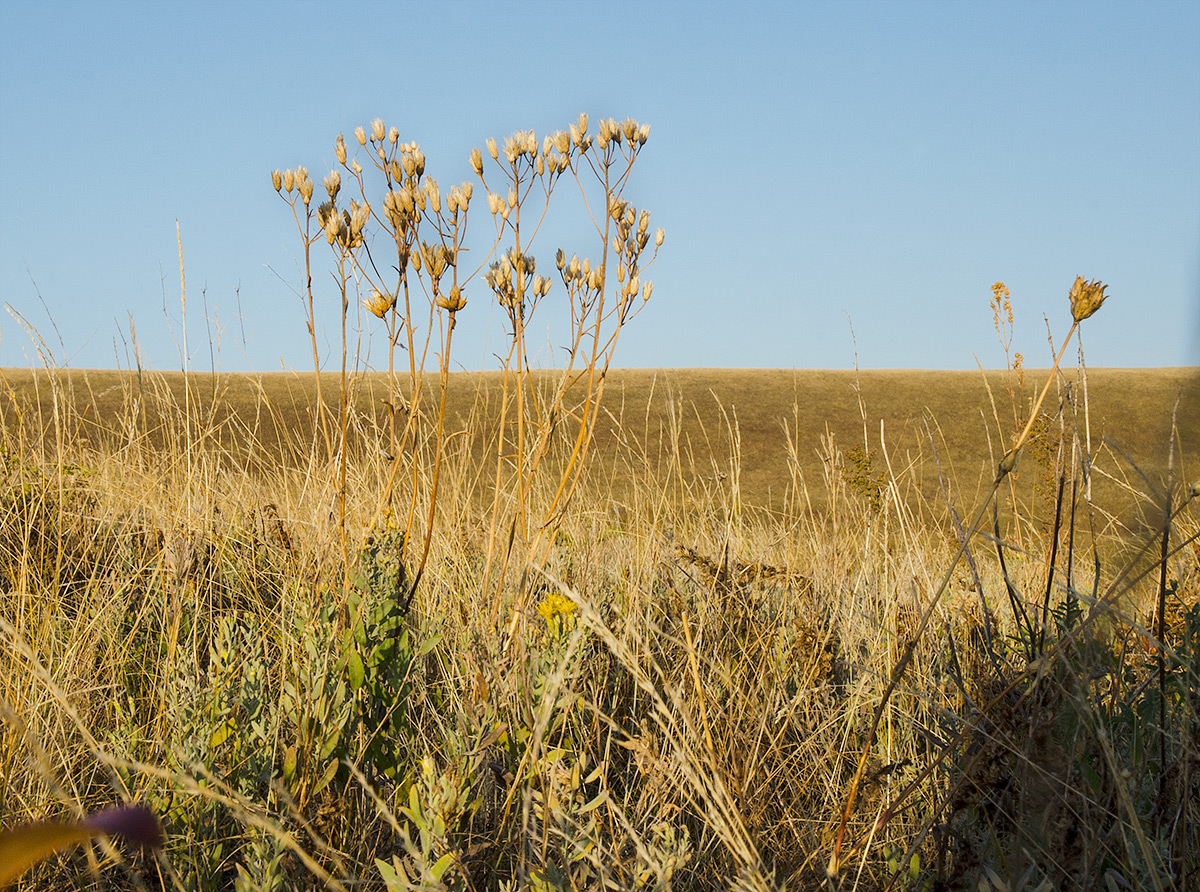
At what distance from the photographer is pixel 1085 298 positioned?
41.5 inches

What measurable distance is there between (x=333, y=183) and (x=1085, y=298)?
1.29m

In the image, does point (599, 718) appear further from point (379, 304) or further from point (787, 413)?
point (787, 413)

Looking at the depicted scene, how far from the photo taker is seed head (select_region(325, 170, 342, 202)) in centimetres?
161

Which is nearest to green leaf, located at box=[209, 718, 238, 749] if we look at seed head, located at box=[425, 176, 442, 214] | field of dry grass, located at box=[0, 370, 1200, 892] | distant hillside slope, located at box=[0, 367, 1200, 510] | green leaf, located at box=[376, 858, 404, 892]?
field of dry grass, located at box=[0, 370, 1200, 892]

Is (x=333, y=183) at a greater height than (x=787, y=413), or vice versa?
(x=333, y=183)

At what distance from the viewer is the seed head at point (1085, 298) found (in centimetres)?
104

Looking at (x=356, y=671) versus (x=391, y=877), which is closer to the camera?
(x=391, y=877)

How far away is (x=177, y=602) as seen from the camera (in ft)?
4.92

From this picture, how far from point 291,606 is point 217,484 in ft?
5.66


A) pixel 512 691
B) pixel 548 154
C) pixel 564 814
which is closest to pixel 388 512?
pixel 512 691

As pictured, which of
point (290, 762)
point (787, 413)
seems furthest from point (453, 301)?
point (787, 413)

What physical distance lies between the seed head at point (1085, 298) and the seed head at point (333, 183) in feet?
4.19

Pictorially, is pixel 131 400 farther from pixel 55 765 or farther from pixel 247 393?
→ pixel 247 393

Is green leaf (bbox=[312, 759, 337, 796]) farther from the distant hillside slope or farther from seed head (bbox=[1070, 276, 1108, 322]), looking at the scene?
the distant hillside slope
